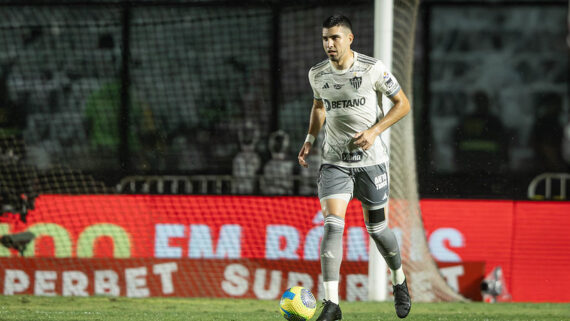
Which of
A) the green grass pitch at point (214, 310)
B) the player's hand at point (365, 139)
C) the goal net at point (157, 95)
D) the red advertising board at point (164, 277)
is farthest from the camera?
the goal net at point (157, 95)

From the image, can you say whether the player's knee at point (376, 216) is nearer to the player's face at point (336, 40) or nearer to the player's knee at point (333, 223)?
the player's knee at point (333, 223)

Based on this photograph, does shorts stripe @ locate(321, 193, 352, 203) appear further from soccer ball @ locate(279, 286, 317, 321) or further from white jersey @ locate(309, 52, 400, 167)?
soccer ball @ locate(279, 286, 317, 321)

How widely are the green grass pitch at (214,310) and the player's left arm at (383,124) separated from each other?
1.83m

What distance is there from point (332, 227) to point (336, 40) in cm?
126

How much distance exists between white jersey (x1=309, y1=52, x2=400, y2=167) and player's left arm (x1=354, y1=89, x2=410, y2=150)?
7 cm

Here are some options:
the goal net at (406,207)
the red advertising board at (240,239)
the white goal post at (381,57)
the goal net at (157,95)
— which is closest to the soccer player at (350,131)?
the white goal post at (381,57)

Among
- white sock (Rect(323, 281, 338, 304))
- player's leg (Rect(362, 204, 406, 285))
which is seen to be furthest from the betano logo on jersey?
white sock (Rect(323, 281, 338, 304))

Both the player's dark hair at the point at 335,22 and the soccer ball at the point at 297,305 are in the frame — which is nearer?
the soccer ball at the point at 297,305

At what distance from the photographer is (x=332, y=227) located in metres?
6.39

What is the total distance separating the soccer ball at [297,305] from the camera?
20.6 ft

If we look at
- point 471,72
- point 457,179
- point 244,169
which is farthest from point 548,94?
point 244,169

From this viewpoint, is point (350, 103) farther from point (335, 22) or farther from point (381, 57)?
point (381, 57)

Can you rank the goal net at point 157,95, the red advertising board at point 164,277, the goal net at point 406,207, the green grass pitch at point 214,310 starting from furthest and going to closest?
the goal net at point 157,95 < the red advertising board at point 164,277 < the goal net at point 406,207 < the green grass pitch at point 214,310

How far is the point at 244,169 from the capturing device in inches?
498
